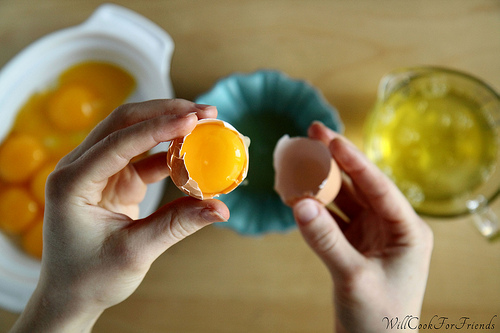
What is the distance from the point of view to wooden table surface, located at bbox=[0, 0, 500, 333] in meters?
1.27

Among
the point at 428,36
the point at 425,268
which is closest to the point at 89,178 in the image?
the point at 425,268

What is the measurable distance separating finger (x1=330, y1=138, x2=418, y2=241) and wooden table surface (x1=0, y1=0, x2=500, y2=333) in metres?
0.35

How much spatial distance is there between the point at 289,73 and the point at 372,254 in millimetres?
722

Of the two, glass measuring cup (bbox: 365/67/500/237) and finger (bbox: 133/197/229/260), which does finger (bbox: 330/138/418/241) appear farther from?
finger (bbox: 133/197/229/260)

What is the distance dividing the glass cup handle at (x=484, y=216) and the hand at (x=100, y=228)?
0.90 metres

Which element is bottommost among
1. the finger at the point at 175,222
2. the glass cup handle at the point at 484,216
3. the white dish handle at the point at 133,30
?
the glass cup handle at the point at 484,216

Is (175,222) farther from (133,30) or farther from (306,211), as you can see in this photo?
(133,30)

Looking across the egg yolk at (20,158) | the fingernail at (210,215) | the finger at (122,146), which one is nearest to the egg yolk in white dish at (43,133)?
the egg yolk at (20,158)

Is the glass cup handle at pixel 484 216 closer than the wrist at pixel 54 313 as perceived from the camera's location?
No

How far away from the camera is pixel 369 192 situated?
3.25 feet

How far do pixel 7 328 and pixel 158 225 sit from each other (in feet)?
3.13

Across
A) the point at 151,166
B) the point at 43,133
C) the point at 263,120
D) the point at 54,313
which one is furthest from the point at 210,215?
the point at 43,133

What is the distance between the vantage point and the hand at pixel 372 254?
885 millimetres

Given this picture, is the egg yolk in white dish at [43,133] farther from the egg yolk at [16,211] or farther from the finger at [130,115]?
the finger at [130,115]
